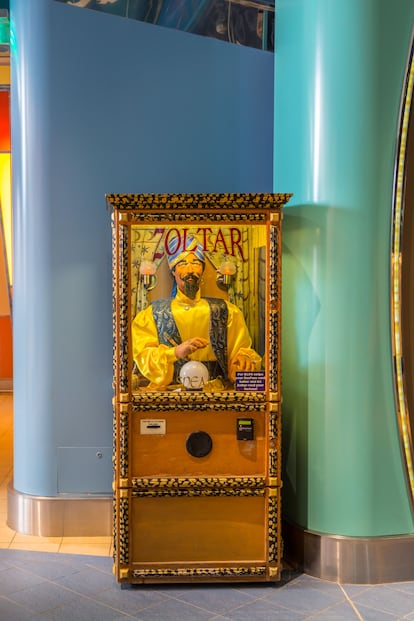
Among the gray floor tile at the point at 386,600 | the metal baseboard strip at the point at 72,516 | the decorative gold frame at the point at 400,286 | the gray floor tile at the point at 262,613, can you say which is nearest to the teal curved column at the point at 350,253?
the decorative gold frame at the point at 400,286

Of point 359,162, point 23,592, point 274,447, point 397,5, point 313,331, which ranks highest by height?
point 397,5

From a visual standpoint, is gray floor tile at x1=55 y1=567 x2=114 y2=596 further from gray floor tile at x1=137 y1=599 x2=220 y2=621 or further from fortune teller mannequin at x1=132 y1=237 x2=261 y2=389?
fortune teller mannequin at x1=132 y1=237 x2=261 y2=389

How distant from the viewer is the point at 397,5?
3.17 m

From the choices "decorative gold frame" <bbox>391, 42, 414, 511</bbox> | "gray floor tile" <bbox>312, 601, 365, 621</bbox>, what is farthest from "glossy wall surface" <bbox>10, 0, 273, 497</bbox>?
"gray floor tile" <bbox>312, 601, 365, 621</bbox>

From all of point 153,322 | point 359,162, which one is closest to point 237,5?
point 359,162

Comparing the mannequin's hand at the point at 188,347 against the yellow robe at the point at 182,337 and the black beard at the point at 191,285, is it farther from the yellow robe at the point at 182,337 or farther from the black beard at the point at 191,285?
the black beard at the point at 191,285

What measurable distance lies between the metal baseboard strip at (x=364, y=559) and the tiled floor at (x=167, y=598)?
0.04 metres

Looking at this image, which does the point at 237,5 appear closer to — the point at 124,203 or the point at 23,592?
the point at 124,203

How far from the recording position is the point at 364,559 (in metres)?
3.20

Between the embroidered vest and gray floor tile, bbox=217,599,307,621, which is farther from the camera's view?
the embroidered vest

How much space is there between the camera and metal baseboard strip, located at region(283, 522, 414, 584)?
10.5 ft

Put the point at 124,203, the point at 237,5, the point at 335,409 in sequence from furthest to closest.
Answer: the point at 237,5 < the point at 335,409 < the point at 124,203

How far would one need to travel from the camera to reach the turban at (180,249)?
3.20 meters

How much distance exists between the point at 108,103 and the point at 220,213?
1.11 metres
